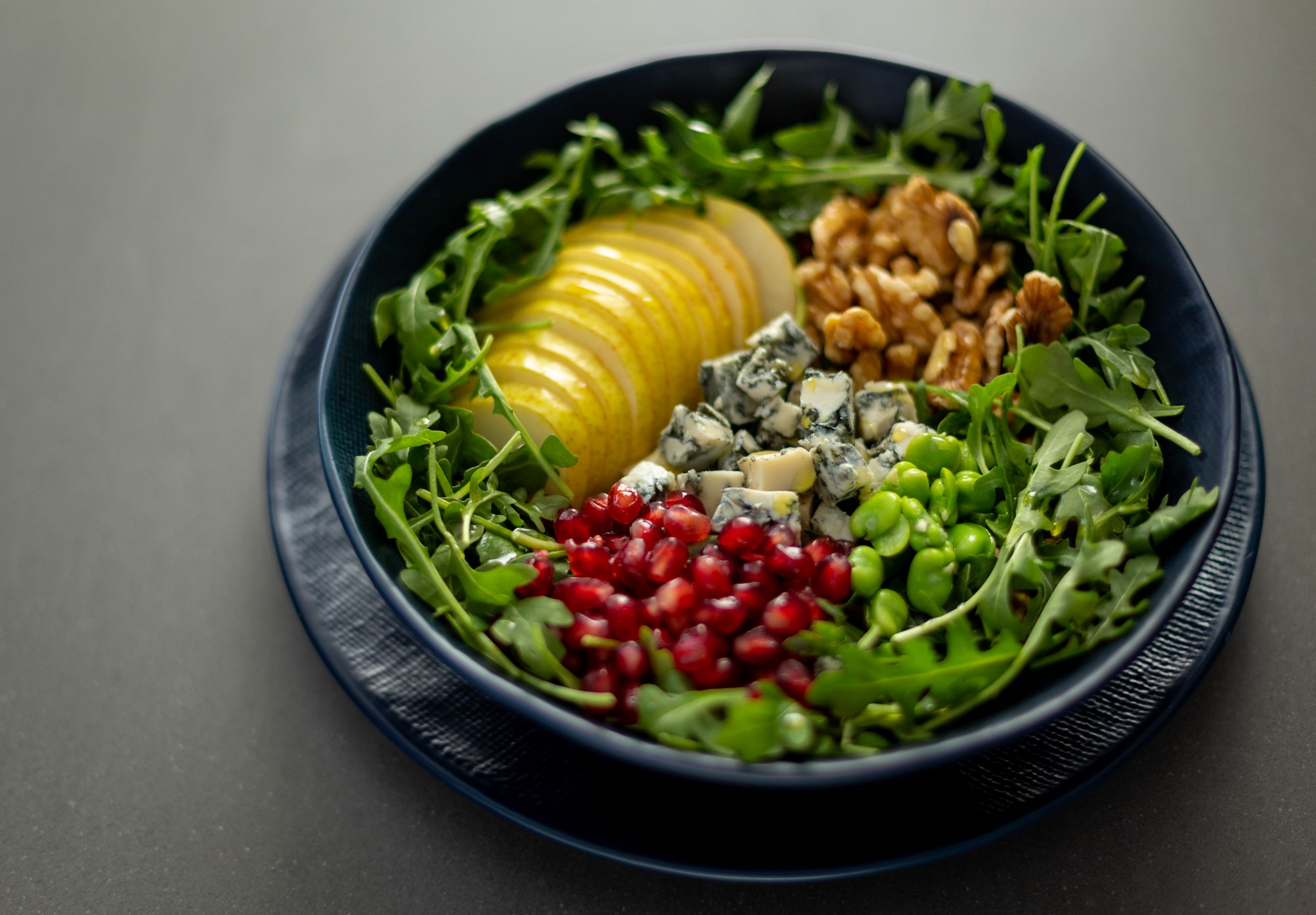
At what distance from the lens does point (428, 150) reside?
2.68m

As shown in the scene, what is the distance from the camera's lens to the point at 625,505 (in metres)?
1.62

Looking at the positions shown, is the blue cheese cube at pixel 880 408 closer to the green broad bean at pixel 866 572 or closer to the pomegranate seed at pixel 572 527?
the green broad bean at pixel 866 572

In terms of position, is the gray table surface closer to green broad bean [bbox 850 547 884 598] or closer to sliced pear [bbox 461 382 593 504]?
green broad bean [bbox 850 547 884 598]

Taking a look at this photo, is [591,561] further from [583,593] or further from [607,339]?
[607,339]

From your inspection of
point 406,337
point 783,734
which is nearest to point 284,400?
point 406,337

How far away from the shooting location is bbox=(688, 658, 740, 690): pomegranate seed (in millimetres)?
→ 1366

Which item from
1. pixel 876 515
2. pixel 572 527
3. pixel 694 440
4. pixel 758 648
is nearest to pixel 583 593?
pixel 572 527

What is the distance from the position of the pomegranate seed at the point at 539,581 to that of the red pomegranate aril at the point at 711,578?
25 cm

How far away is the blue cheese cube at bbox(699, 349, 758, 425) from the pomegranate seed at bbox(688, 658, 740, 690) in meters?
0.58

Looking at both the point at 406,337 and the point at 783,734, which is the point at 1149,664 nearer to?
the point at 783,734

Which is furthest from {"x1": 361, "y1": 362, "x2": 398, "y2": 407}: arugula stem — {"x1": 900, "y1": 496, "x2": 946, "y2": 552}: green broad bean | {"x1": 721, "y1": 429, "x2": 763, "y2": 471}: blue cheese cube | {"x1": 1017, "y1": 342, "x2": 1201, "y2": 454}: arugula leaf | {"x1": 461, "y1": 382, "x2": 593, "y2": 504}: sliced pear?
{"x1": 1017, "y1": 342, "x2": 1201, "y2": 454}: arugula leaf

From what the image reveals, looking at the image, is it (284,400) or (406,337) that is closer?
(406,337)

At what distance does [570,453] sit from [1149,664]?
3.42 feet

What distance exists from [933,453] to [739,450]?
0.36 metres
